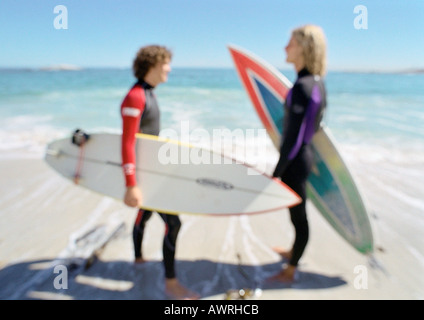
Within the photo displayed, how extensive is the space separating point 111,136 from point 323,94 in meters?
1.42

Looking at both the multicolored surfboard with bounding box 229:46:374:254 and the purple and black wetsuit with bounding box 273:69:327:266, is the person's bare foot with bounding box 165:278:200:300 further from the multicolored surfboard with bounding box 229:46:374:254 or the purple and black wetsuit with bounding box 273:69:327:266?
the multicolored surfboard with bounding box 229:46:374:254

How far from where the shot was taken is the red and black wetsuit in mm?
1543

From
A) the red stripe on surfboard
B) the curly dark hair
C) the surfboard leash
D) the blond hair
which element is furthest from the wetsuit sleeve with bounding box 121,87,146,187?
the red stripe on surfboard

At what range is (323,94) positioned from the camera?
168cm

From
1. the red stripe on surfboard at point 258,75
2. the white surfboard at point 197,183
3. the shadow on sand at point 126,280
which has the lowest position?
the shadow on sand at point 126,280

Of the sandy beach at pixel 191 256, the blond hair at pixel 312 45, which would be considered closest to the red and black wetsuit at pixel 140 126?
the sandy beach at pixel 191 256

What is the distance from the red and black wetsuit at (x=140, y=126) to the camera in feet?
5.06

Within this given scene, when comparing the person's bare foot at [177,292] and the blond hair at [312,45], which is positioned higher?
the blond hair at [312,45]

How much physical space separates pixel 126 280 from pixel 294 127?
1598 mm

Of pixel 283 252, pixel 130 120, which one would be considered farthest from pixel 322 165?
pixel 130 120

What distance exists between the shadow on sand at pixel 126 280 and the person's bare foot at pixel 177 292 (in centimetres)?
6

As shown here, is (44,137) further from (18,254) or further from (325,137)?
(325,137)

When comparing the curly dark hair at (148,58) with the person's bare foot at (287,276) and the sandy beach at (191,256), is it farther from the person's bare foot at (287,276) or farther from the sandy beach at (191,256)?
the person's bare foot at (287,276)
